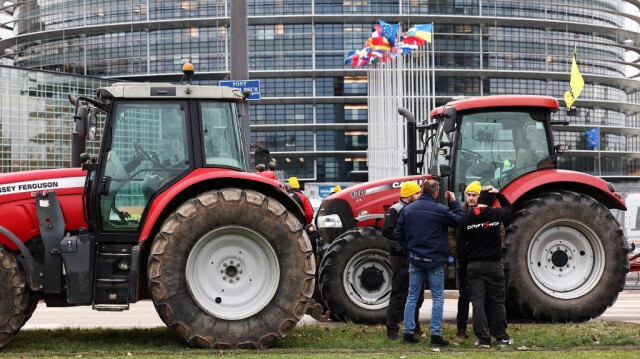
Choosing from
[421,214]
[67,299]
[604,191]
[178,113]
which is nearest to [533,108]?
[604,191]

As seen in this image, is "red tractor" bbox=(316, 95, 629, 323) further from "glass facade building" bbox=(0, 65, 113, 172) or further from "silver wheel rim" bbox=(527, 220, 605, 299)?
"glass facade building" bbox=(0, 65, 113, 172)

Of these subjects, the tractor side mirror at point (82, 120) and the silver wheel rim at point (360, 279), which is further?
the silver wheel rim at point (360, 279)

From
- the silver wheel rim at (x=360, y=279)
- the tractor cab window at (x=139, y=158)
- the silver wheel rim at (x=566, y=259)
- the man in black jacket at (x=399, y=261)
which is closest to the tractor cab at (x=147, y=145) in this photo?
the tractor cab window at (x=139, y=158)

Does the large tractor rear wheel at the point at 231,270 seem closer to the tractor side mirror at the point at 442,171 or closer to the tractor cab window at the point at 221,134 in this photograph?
the tractor cab window at the point at 221,134

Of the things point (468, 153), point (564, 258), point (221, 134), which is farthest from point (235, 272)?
point (564, 258)

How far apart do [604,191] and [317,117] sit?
6865 cm

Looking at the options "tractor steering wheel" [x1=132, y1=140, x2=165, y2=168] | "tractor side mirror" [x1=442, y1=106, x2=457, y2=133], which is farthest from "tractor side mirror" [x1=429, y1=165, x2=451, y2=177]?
"tractor steering wheel" [x1=132, y1=140, x2=165, y2=168]

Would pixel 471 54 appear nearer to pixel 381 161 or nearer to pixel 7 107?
pixel 381 161

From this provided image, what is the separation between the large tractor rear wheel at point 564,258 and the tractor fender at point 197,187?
132 inches

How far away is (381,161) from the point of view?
190 ft

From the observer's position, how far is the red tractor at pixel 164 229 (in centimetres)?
832

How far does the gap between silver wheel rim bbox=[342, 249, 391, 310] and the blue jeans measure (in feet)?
5.76

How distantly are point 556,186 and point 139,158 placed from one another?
5.64 metres

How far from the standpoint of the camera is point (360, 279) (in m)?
11.0
